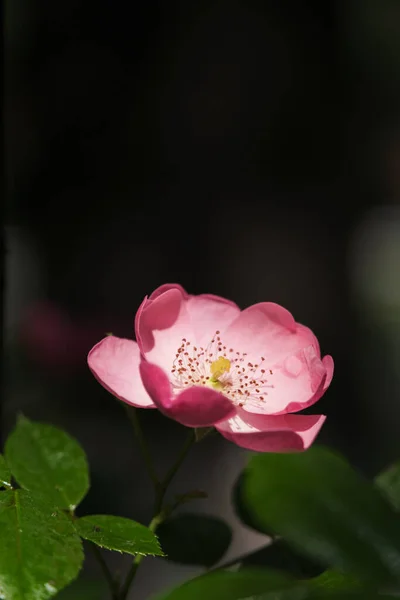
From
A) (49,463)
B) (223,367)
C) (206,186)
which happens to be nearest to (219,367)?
(223,367)

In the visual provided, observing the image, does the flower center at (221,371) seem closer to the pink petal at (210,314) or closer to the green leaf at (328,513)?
the pink petal at (210,314)

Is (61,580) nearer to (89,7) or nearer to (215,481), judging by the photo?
(215,481)

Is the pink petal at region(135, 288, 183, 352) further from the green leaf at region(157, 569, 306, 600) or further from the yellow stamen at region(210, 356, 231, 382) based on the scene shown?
the green leaf at region(157, 569, 306, 600)

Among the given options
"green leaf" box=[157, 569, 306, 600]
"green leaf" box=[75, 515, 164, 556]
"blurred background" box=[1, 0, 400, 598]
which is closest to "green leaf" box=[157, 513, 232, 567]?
"green leaf" box=[75, 515, 164, 556]

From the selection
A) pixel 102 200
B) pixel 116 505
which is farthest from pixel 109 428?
pixel 102 200

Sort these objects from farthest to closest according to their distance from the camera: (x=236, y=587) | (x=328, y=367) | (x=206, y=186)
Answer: (x=206, y=186) → (x=328, y=367) → (x=236, y=587)

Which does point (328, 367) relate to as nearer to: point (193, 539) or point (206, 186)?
point (193, 539)
